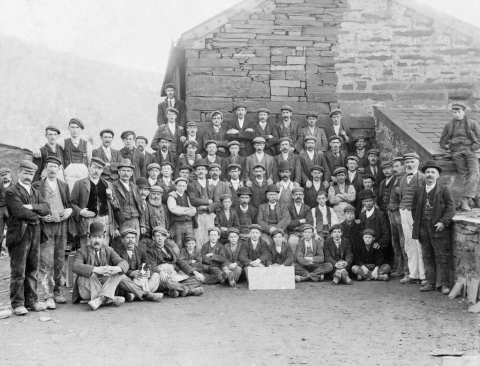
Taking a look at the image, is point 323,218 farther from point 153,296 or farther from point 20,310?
point 20,310

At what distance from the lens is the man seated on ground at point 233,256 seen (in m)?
8.76

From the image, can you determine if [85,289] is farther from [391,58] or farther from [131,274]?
[391,58]

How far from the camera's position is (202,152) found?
1132 cm

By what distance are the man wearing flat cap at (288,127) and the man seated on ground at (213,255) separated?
10.5 feet

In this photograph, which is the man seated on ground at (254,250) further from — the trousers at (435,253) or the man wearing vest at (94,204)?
the trousers at (435,253)

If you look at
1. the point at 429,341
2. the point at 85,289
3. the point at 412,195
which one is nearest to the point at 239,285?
the point at 85,289

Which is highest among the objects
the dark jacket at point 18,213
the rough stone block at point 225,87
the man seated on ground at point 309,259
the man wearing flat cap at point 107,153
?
the rough stone block at point 225,87

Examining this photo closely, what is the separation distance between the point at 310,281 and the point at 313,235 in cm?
77

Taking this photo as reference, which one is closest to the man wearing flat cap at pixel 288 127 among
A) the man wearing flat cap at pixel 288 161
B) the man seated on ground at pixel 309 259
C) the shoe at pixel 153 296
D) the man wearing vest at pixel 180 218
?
the man wearing flat cap at pixel 288 161

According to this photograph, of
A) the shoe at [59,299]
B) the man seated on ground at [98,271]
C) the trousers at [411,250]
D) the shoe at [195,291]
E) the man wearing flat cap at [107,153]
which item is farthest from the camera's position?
the man wearing flat cap at [107,153]

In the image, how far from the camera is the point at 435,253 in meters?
8.16

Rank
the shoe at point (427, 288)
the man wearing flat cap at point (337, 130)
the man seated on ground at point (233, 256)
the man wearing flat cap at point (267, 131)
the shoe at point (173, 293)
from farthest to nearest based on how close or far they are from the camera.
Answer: the man wearing flat cap at point (337, 130)
the man wearing flat cap at point (267, 131)
the man seated on ground at point (233, 256)
the shoe at point (427, 288)
the shoe at point (173, 293)

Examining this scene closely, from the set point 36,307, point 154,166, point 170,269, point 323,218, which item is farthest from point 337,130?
point 36,307

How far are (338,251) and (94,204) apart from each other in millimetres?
3710
